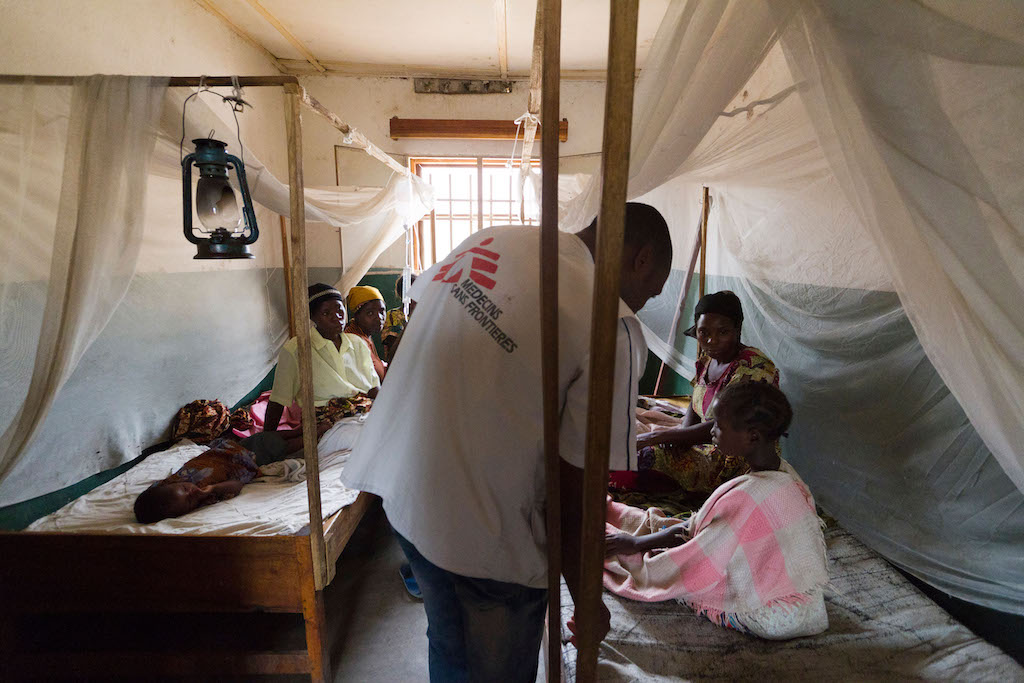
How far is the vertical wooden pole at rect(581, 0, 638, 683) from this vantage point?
20.4 inches

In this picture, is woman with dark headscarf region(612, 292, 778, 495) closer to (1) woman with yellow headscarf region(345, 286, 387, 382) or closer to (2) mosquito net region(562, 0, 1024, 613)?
(2) mosquito net region(562, 0, 1024, 613)

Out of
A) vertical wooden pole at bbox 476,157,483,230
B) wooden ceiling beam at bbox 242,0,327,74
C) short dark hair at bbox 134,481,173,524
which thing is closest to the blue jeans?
short dark hair at bbox 134,481,173,524

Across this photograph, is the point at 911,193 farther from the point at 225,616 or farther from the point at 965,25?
the point at 225,616

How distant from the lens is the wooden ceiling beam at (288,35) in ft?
12.0

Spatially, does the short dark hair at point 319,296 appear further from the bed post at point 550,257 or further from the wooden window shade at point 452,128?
the wooden window shade at point 452,128

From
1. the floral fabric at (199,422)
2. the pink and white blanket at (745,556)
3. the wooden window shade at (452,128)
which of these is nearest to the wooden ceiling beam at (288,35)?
the wooden window shade at (452,128)

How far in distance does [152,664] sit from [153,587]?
0.89 feet

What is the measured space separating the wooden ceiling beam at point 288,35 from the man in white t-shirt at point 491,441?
12.5ft

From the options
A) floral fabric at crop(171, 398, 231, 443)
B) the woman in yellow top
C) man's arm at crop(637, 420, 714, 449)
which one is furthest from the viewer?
floral fabric at crop(171, 398, 231, 443)

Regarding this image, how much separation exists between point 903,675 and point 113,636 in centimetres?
261

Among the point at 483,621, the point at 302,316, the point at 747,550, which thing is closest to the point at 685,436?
the point at 747,550

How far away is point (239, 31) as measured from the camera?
4113 mm

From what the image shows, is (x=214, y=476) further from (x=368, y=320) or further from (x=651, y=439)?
(x=651, y=439)

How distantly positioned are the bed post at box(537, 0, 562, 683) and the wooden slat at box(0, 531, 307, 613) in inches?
45.4
